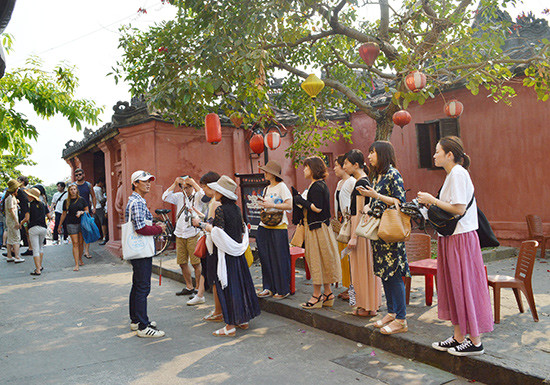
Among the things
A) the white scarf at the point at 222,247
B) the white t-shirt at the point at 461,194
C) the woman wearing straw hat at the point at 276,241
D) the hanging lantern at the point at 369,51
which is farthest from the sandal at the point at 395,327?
the hanging lantern at the point at 369,51

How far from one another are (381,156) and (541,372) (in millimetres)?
2306

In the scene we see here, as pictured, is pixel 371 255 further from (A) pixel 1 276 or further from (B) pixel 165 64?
(A) pixel 1 276

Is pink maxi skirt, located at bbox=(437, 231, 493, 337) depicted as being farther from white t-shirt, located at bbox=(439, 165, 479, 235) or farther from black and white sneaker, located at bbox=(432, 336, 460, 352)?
black and white sneaker, located at bbox=(432, 336, 460, 352)

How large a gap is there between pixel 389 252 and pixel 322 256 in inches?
54.6

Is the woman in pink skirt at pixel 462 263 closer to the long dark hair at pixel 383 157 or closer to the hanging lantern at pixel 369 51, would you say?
the long dark hair at pixel 383 157

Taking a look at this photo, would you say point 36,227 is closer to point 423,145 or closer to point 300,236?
point 300,236

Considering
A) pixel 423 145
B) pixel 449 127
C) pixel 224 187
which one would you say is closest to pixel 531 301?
pixel 224 187

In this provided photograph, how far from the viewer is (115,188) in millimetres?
12562

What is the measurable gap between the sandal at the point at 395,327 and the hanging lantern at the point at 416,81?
11.7ft

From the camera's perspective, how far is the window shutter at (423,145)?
11.4 metres

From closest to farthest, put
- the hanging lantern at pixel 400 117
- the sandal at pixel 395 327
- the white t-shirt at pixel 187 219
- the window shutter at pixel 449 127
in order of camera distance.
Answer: the sandal at pixel 395 327 → the white t-shirt at pixel 187 219 → the hanging lantern at pixel 400 117 → the window shutter at pixel 449 127

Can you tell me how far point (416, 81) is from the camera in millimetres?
6535

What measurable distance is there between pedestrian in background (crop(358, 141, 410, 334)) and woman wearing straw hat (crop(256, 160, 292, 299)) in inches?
68.1

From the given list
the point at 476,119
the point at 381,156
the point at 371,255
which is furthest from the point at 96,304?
the point at 476,119
